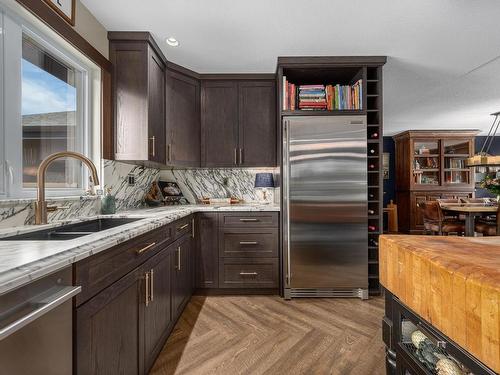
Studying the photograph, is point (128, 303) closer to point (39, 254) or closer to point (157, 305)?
point (157, 305)

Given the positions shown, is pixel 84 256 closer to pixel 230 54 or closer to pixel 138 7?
pixel 138 7

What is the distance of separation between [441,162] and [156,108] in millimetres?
6620

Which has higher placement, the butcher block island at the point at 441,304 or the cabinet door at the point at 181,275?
the butcher block island at the point at 441,304

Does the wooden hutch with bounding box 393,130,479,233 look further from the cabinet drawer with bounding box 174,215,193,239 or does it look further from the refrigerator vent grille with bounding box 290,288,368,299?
the cabinet drawer with bounding box 174,215,193,239

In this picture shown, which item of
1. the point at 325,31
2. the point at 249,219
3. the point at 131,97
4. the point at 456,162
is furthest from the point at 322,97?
the point at 456,162

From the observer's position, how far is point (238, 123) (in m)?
3.01

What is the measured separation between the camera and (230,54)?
259 cm

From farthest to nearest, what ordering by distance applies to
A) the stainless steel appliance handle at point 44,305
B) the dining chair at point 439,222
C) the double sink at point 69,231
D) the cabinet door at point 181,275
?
the dining chair at point 439,222
the cabinet door at point 181,275
the double sink at point 69,231
the stainless steel appliance handle at point 44,305

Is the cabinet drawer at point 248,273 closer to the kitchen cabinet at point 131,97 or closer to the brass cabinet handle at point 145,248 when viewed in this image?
the brass cabinet handle at point 145,248

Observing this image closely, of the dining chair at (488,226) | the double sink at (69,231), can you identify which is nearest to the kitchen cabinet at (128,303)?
the double sink at (69,231)

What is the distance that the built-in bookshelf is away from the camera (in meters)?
2.67

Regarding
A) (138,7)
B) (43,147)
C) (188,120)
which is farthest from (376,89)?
(43,147)

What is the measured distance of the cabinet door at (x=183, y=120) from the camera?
2.75 m

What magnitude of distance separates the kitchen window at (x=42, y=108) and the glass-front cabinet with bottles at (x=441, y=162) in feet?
21.7
